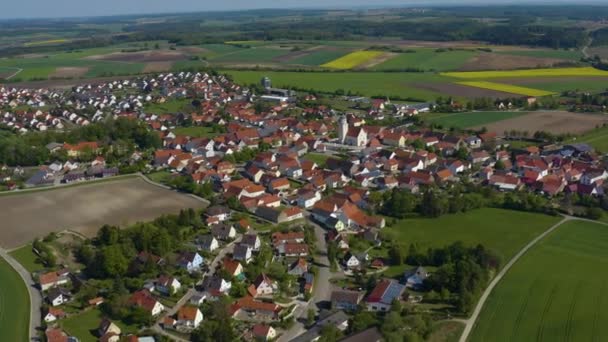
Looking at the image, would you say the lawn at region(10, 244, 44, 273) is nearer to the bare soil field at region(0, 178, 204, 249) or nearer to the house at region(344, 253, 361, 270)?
the bare soil field at region(0, 178, 204, 249)

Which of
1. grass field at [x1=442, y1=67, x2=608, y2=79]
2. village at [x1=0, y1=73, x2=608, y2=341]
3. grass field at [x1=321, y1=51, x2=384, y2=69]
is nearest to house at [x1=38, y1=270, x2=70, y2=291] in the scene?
village at [x1=0, y1=73, x2=608, y2=341]

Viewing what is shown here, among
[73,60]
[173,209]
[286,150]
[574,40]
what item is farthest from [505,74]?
[73,60]

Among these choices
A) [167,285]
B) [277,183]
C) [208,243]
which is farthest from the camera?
[277,183]

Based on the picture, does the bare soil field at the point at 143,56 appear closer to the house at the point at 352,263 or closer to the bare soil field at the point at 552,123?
the bare soil field at the point at 552,123

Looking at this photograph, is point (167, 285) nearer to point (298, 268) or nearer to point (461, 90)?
point (298, 268)

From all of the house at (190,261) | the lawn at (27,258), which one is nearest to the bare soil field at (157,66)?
the lawn at (27,258)

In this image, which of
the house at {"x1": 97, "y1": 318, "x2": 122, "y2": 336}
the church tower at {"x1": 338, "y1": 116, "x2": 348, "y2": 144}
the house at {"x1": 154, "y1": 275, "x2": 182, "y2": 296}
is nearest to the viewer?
the house at {"x1": 97, "y1": 318, "x2": 122, "y2": 336}

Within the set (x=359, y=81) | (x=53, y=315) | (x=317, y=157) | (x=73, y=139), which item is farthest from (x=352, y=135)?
(x=359, y=81)
